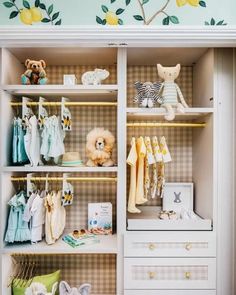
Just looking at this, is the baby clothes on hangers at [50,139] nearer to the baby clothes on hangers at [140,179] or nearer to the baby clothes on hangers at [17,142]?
the baby clothes on hangers at [17,142]

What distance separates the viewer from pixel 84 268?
2.69 m

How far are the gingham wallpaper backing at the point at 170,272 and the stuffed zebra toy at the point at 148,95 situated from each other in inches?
41.7

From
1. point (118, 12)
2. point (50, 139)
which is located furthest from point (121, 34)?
point (50, 139)

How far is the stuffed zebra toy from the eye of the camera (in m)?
2.22

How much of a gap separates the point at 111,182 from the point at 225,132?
3.21ft

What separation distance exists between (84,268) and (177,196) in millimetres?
950

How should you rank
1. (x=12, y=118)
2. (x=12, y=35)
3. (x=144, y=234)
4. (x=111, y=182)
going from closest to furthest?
(x=12, y=35) < (x=144, y=234) < (x=12, y=118) < (x=111, y=182)

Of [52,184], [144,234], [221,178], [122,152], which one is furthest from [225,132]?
[52,184]

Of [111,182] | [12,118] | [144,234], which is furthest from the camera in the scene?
[111,182]

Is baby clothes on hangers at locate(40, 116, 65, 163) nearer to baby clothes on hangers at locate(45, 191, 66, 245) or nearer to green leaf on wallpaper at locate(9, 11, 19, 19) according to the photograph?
baby clothes on hangers at locate(45, 191, 66, 245)

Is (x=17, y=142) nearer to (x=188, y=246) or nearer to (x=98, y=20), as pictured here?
(x=98, y=20)

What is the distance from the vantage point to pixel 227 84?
7.12 ft

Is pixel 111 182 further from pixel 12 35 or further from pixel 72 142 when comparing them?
pixel 12 35

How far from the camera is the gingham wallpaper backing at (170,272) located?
7.09ft
